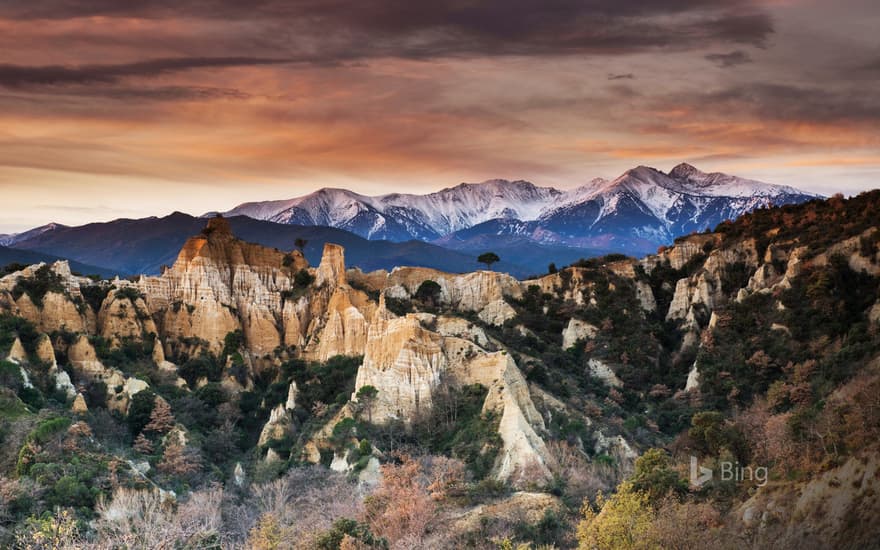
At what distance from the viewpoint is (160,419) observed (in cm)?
6469

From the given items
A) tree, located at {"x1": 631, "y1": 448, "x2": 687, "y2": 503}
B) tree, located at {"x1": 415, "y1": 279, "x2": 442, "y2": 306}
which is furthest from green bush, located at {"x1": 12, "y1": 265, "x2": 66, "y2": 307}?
tree, located at {"x1": 631, "y1": 448, "x2": 687, "y2": 503}

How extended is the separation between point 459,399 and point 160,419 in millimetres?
24070

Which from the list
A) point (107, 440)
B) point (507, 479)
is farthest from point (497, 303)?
point (107, 440)

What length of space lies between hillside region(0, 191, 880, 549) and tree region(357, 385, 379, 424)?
10.0 inches

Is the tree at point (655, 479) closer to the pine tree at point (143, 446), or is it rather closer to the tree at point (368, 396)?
the tree at point (368, 396)

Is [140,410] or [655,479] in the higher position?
[655,479]

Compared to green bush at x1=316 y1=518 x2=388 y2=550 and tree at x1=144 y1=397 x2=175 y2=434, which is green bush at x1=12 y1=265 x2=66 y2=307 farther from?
green bush at x1=316 y1=518 x2=388 y2=550

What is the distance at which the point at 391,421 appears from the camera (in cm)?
6119

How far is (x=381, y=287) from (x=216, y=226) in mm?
20178

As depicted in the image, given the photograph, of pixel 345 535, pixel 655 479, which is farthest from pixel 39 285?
pixel 655 479

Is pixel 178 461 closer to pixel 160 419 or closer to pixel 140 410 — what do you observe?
pixel 160 419

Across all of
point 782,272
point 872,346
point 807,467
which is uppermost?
point 782,272

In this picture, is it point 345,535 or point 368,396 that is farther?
point 368,396

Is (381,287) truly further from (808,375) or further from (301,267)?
(808,375)
